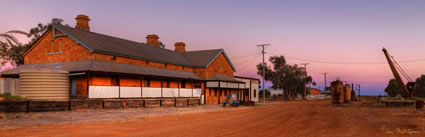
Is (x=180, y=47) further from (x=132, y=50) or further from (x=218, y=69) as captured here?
(x=132, y=50)

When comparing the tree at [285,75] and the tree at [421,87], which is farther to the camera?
the tree at [421,87]

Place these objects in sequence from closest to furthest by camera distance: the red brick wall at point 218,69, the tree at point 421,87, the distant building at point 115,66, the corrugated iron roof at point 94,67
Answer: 1. the corrugated iron roof at point 94,67
2. the distant building at point 115,66
3. the red brick wall at point 218,69
4. the tree at point 421,87

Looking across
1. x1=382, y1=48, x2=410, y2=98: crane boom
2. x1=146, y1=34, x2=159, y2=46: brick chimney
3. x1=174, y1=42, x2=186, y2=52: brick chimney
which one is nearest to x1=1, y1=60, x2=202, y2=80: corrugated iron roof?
x1=146, y1=34, x2=159, y2=46: brick chimney

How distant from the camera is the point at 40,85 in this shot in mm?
22922

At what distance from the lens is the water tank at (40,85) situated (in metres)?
22.8

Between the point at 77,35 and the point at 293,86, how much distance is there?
2761 inches

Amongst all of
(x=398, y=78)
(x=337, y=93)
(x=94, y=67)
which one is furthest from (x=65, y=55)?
(x=398, y=78)

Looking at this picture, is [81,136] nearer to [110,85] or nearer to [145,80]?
[110,85]

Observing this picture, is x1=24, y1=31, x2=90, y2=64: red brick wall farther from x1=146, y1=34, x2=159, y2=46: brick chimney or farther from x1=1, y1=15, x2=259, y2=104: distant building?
x1=146, y1=34, x2=159, y2=46: brick chimney

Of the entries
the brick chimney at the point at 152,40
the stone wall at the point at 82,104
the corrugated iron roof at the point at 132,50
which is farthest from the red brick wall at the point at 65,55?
the brick chimney at the point at 152,40

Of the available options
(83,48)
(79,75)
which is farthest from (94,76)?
(83,48)

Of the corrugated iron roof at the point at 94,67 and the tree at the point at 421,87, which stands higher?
the corrugated iron roof at the point at 94,67

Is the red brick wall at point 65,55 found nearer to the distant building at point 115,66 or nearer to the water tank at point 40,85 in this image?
the distant building at point 115,66

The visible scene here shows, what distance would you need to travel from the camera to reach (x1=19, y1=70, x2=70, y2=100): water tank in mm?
22797
